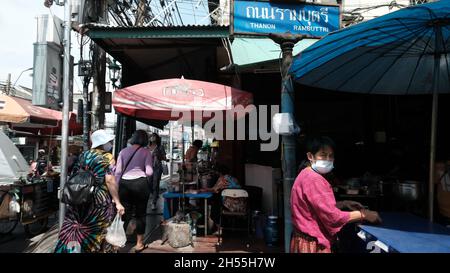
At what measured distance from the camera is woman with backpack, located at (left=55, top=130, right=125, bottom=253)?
3.64 metres

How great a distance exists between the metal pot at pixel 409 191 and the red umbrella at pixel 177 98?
9.63 feet

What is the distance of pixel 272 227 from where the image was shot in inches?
211

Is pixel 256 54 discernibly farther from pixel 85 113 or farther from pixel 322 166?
pixel 85 113

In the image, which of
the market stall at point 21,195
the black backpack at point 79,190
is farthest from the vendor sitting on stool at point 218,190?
the market stall at point 21,195

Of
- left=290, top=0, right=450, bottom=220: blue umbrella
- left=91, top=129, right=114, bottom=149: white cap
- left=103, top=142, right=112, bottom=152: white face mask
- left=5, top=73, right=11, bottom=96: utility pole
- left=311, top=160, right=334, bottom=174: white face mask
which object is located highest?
left=5, top=73, right=11, bottom=96: utility pole

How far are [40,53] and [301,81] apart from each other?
432 cm

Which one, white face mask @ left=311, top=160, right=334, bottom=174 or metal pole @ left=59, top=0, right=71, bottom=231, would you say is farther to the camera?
metal pole @ left=59, top=0, right=71, bottom=231

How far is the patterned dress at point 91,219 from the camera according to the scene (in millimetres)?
3635

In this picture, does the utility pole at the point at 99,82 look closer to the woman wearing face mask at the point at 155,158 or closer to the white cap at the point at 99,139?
the woman wearing face mask at the point at 155,158

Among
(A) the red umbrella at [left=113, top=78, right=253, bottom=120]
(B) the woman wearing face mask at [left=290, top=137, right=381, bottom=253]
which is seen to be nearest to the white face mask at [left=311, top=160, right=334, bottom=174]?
(B) the woman wearing face mask at [left=290, top=137, right=381, bottom=253]

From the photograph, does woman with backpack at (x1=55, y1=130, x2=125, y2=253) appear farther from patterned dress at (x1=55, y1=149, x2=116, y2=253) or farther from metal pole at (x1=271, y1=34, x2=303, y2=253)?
metal pole at (x1=271, y1=34, x2=303, y2=253)

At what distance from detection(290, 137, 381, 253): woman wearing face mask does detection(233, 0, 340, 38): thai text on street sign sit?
135 centimetres

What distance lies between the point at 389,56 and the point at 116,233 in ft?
13.3
